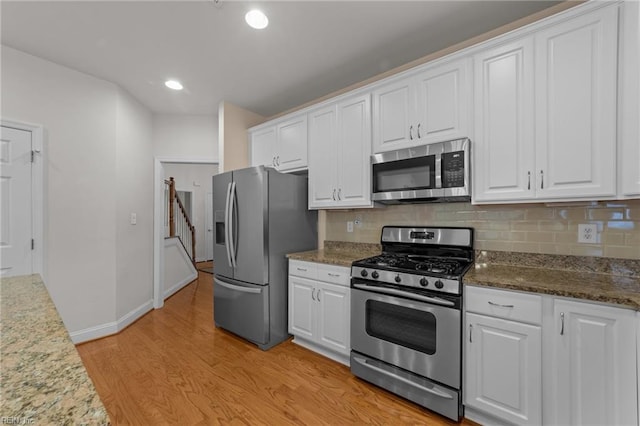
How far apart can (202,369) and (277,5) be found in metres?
2.88

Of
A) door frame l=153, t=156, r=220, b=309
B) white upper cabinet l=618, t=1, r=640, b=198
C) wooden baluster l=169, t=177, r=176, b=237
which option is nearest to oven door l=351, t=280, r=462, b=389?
white upper cabinet l=618, t=1, r=640, b=198

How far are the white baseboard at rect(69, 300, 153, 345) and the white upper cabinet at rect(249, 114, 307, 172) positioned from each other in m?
2.31

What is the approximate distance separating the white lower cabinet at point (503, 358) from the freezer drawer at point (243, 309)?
175cm

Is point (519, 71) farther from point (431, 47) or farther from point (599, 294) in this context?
point (599, 294)

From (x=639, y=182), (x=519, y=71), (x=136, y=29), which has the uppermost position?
(x=136, y=29)

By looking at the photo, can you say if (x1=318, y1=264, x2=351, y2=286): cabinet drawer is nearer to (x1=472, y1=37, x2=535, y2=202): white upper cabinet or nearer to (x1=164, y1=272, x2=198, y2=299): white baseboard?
(x1=472, y1=37, x2=535, y2=202): white upper cabinet

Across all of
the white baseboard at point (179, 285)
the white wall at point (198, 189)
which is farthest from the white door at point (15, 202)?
the white wall at point (198, 189)

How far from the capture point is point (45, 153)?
2.61 m

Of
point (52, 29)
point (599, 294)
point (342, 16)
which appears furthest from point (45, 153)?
point (599, 294)

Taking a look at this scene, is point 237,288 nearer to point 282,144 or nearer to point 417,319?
point 282,144

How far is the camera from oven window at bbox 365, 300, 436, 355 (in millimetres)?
1879

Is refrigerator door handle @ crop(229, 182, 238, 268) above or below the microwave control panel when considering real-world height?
below

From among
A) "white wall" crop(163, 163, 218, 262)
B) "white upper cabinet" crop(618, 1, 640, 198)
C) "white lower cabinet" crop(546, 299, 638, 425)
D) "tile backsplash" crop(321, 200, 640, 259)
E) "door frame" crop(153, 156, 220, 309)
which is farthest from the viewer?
"white wall" crop(163, 163, 218, 262)

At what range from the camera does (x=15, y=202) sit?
8.02 ft
